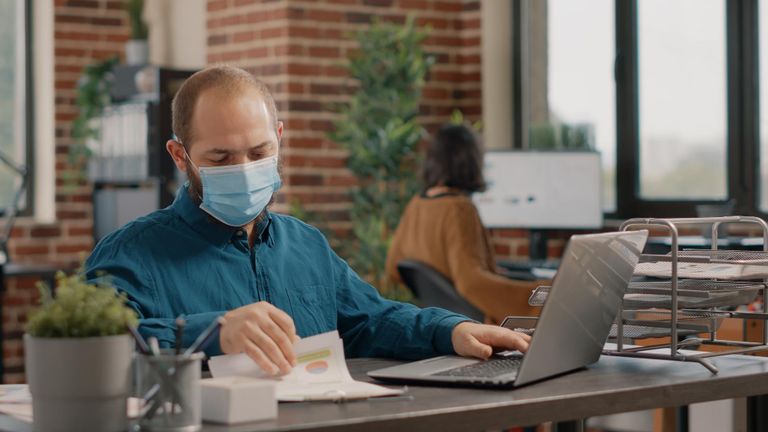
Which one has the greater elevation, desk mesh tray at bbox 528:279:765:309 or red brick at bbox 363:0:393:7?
red brick at bbox 363:0:393:7

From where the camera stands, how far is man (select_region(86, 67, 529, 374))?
2037mm

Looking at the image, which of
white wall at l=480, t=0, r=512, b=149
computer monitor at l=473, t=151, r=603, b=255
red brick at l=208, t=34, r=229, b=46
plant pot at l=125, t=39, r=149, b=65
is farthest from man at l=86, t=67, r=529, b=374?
plant pot at l=125, t=39, r=149, b=65

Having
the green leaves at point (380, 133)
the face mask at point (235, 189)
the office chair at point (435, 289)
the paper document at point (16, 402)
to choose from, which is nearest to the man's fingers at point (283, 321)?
the paper document at point (16, 402)

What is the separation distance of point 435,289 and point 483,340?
250 cm

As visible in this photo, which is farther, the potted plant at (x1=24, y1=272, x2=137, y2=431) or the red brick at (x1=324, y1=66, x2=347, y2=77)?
the red brick at (x1=324, y1=66, x2=347, y2=77)

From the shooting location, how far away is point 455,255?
15.1 ft

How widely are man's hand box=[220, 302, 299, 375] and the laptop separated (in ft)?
0.70

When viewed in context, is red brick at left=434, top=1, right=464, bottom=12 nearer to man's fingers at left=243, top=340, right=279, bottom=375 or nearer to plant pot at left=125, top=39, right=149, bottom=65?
plant pot at left=125, top=39, right=149, bottom=65

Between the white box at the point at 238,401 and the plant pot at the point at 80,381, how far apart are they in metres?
0.10

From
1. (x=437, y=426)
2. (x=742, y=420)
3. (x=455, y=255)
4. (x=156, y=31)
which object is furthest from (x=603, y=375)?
(x=156, y=31)

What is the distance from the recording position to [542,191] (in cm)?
517

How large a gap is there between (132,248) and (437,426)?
70 cm

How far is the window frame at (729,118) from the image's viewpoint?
5027 mm

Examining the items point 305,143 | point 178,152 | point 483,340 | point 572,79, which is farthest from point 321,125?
point 483,340
